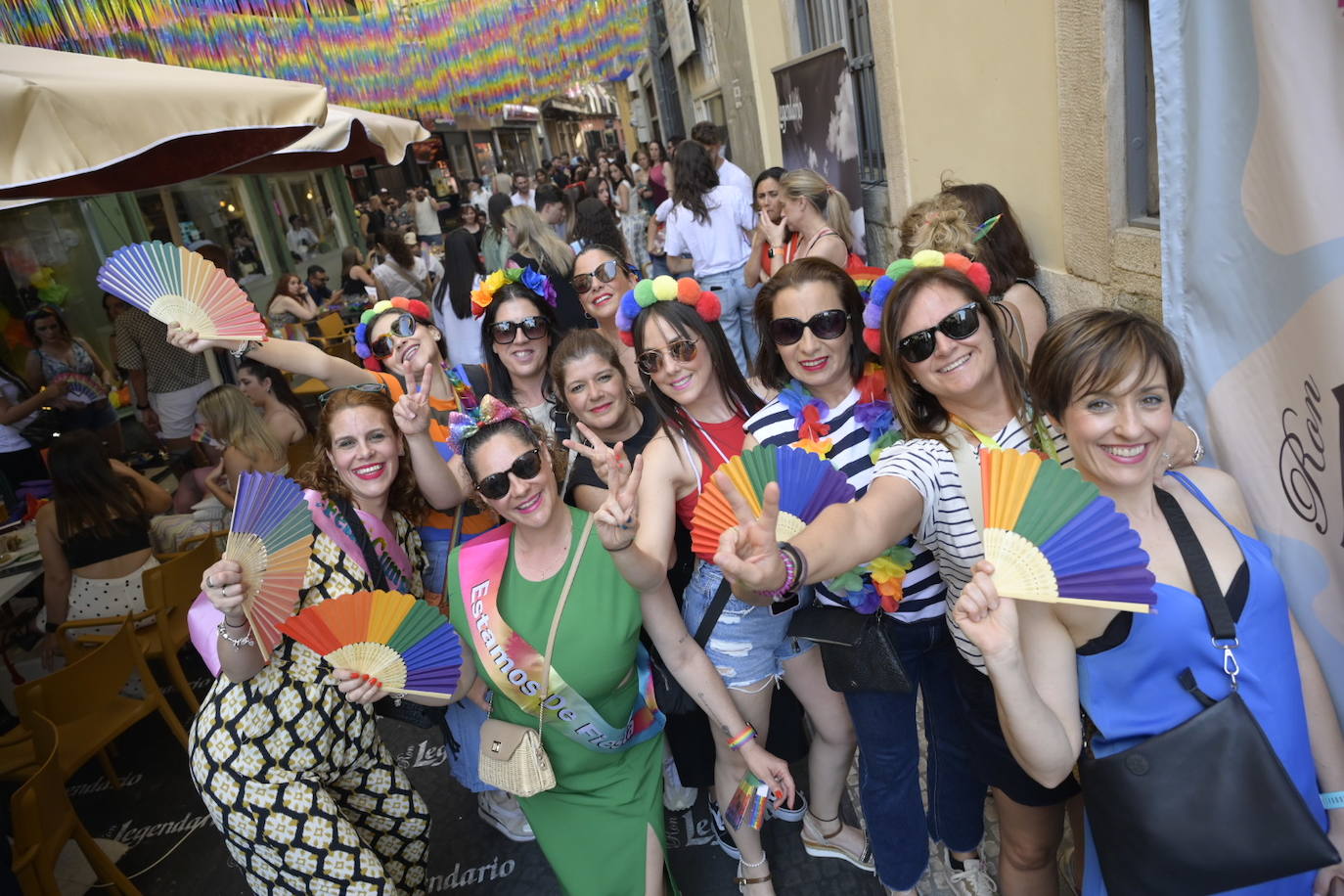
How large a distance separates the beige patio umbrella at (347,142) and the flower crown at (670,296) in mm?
3010

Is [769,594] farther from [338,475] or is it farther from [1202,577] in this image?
[338,475]

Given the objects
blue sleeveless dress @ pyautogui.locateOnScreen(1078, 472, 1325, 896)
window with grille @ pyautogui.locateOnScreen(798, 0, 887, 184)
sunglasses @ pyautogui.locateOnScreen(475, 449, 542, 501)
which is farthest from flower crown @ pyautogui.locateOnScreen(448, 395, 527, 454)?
window with grille @ pyautogui.locateOnScreen(798, 0, 887, 184)

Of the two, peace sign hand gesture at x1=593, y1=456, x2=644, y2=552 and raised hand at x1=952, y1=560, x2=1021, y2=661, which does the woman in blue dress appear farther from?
peace sign hand gesture at x1=593, y1=456, x2=644, y2=552

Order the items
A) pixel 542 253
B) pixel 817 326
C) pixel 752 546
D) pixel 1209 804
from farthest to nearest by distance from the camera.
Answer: pixel 542 253
pixel 817 326
pixel 752 546
pixel 1209 804

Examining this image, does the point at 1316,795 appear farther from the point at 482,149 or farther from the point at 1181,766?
the point at 482,149

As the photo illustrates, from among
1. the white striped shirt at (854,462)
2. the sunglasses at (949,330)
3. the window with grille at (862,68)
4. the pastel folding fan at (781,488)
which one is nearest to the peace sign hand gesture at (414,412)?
the white striped shirt at (854,462)

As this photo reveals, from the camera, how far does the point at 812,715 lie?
2658 mm

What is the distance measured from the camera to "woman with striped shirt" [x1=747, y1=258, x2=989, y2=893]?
7.25 ft

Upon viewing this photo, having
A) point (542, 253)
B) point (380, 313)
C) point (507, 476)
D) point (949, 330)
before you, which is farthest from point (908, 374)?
point (542, 253)

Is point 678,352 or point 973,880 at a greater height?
point 678,352

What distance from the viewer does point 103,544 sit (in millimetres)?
4141

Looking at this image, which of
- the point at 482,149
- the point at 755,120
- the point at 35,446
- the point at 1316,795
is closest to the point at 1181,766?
the point at 1316,795

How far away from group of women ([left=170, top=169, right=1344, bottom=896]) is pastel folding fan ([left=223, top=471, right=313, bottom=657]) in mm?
67

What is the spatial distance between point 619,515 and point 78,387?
630cm
